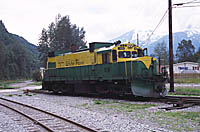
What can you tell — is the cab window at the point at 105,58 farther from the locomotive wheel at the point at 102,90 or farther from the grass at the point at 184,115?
the grass at the point at 184,115

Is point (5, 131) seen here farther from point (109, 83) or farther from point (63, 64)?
point (63, 64)

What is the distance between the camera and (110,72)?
1578 cm

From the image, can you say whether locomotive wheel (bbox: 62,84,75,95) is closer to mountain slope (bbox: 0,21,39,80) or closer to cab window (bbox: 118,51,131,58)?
cab window (bbox: 118,51,131,58)

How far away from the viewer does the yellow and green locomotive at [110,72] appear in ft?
46.3

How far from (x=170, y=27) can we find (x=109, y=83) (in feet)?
21.5

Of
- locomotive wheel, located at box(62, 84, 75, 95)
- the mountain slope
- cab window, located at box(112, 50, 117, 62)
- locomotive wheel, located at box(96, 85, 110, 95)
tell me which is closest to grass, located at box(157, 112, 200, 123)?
cab window, located at box(112, 50, 117, 62)

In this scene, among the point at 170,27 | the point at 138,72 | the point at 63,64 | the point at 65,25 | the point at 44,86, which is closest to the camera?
the point at 138,72

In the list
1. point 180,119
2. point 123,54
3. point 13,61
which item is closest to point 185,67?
point 123,54

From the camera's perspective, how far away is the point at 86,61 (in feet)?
59.2

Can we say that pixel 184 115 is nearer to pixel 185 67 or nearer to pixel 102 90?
pixel 102 90

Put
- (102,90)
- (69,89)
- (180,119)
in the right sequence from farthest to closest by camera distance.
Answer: (69,89) → (102,90) → (180,119)

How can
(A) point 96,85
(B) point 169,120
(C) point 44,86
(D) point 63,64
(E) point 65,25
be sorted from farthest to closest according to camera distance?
1. (E) point 65,25
2. (C) point 44,86
3. (D) point 63,64
4. (A) point 96,85
5. (B) point 169,120

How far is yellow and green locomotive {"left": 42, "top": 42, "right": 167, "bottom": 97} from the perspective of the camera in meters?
14.1

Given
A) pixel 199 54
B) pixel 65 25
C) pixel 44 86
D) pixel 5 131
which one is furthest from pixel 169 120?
pixel 199 54
